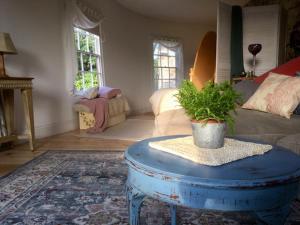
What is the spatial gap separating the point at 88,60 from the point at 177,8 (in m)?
2.61

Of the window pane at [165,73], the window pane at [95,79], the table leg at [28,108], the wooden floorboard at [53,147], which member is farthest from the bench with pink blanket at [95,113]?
the window pane at [165,73]

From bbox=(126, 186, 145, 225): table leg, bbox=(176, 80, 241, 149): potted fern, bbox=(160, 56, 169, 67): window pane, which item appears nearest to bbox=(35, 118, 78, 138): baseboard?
bbox=(126, 186, 145, 225): table leg

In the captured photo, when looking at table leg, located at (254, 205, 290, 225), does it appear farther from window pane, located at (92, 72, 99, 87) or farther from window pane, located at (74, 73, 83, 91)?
window pane, located at (92, 72, 99, 87)

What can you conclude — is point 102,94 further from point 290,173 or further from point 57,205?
point 290,173

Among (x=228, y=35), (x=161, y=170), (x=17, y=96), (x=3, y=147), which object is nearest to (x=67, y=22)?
(x=17, y=96)

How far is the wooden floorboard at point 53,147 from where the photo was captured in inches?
92.8

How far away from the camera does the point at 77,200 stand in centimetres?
155

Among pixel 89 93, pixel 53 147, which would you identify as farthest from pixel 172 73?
pixel 53 147

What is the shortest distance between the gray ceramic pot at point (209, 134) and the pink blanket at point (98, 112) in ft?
10.4

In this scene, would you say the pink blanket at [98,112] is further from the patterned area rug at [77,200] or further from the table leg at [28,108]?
the patterned area rug at [77,200]

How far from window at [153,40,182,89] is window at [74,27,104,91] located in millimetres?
2396

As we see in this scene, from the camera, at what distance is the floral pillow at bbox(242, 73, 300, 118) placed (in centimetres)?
172

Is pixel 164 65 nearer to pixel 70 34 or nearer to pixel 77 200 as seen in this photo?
pixel 70 34

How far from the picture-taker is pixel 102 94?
435 cm
